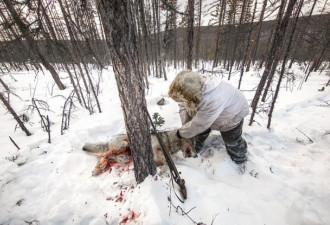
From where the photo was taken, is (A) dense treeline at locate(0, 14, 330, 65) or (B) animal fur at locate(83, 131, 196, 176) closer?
(A) dense treeline at locate(0, 14, 330, 65)

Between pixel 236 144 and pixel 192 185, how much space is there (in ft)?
3.65

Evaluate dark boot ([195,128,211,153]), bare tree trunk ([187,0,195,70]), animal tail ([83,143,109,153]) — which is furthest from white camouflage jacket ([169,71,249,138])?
bare tree trunk ([187,0,195,70])

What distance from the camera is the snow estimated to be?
176 cm

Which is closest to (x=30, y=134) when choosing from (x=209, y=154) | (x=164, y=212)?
(x=164, y=212)

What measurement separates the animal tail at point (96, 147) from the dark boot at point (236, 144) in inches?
98.7

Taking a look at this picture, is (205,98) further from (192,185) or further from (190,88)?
(192,185)

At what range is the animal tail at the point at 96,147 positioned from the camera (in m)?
3.09

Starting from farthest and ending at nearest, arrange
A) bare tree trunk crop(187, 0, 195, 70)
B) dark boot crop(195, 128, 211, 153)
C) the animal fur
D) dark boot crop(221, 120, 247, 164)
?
bare tree trunk crop(187, 0, 195, 70) < dark boot crop(195, 128, 211, 153) < the animal fur < dark boot crop(221, 120, 247, 164)

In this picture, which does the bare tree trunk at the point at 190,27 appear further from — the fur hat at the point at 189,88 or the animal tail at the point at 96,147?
the animal tail at the point at 96,147

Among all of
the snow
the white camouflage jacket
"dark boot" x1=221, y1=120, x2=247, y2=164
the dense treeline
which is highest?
the dense treeline

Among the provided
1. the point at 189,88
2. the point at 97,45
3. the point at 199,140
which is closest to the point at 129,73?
the point at 189,88

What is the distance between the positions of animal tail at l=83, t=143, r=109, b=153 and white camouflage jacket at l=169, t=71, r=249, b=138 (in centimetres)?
188

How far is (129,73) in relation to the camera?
153 cm

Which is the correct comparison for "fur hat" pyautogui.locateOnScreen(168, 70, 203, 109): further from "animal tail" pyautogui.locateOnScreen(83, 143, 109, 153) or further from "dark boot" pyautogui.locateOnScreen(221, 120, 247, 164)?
"animal tail" pyautogui.locateOnScreen(83, 143, 109, 153)
